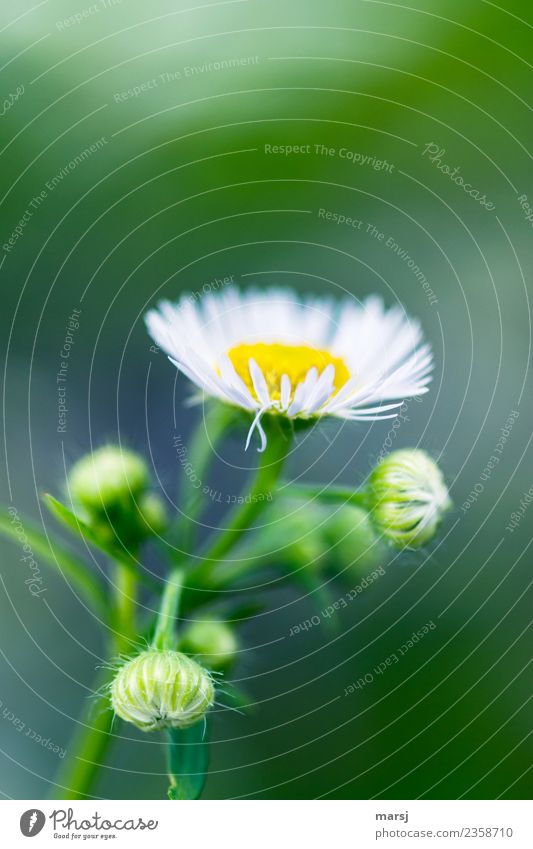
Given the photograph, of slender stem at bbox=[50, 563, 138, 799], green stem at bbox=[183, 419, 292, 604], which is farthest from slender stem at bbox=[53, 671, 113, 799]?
green stem at bbox=[183, 419, 292, 604]

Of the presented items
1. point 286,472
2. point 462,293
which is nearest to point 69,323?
point 286,472

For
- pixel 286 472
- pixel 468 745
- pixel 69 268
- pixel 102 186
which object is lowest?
pixel 468 745

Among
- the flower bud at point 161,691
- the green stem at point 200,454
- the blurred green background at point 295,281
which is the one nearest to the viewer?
the flower bud at point 161,691

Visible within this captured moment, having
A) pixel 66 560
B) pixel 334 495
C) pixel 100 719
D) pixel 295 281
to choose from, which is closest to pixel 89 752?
pixel 100 719

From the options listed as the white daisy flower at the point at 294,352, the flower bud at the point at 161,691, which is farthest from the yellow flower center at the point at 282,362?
the flower bud at the point at 161,691

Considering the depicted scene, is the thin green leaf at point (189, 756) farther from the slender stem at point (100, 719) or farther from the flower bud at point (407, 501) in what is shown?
the flower bud at point (407, 501)
